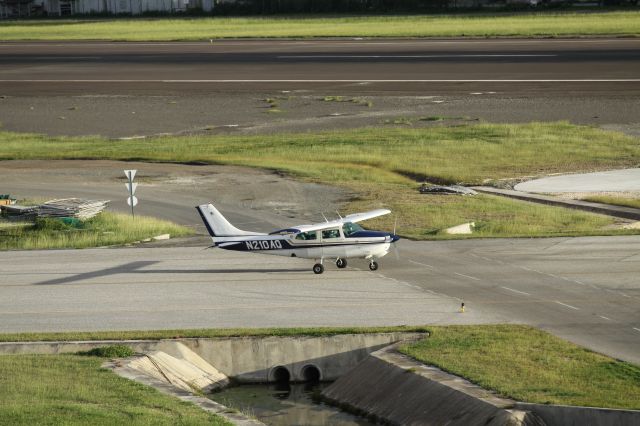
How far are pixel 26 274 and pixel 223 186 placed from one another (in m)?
23.0

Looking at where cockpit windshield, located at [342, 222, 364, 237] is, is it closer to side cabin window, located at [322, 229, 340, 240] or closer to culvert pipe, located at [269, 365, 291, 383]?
side cabin window, located at [322, 229, 340, 240]

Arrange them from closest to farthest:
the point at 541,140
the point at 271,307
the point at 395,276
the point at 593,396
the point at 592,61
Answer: the point at 593,396
the point at 271,307
the point at 395,276
the point at 541,140
the point at 592,61

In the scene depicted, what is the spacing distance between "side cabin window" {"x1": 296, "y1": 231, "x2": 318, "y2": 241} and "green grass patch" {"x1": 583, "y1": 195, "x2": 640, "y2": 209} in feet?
77.1

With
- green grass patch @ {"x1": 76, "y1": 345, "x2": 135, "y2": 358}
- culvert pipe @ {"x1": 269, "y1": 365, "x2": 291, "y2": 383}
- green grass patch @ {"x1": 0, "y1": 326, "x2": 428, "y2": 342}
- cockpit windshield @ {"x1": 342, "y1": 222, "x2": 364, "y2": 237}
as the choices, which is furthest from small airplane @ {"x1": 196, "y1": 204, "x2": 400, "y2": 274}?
green grass patch @ {"x1": 76, "y1": 345, "x2": 135, "y2": 358}

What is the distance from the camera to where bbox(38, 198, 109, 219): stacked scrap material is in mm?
57562

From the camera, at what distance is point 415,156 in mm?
77875

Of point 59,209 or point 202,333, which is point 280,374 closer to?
point 202,333

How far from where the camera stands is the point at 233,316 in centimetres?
3956

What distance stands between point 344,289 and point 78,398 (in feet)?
49.8

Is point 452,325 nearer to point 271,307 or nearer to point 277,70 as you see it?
point 271,307

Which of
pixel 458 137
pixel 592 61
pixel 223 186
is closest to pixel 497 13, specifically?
pixel 592 61

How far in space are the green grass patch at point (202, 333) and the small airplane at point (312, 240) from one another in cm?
768

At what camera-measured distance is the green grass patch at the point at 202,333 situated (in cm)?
3656

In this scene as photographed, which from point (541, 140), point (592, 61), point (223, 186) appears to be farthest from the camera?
point (592, 61)
